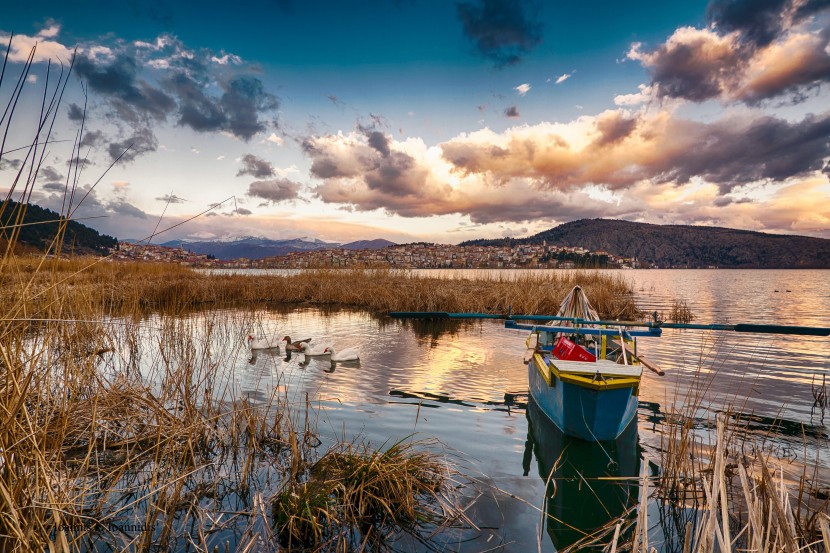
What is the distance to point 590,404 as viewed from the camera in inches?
235

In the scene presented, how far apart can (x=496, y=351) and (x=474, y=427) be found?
6.60 m

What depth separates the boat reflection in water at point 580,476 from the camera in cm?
461

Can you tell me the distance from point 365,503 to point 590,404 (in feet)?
11.1

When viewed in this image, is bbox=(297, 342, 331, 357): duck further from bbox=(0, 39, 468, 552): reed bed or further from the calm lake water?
bbox=(0, 39, 468, 552): reed bed

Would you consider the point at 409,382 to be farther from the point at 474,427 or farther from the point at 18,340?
the point at 18,340

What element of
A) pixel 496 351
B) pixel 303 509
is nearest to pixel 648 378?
pixel 496 351

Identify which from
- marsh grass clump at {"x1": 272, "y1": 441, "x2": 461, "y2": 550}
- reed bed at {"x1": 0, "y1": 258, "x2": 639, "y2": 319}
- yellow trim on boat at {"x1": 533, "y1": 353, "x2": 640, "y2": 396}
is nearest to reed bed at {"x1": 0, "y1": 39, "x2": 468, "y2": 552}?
marsh grass clump at {"x1": 272, "y1": 441, "x2": 461, "y2": 550}

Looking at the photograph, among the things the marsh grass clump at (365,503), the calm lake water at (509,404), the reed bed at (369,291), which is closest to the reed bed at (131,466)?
the marsh grass clump at (365,503)

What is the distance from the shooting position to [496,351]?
1373 centimetres

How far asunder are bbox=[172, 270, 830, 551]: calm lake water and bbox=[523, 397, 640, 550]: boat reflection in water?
22mm

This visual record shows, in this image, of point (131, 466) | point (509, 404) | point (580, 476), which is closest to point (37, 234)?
point (131, 466)

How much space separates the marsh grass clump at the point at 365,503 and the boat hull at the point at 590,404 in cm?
214

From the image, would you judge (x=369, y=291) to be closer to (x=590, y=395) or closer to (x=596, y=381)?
(x=590, y=395)

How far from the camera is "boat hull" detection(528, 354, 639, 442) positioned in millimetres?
5754
